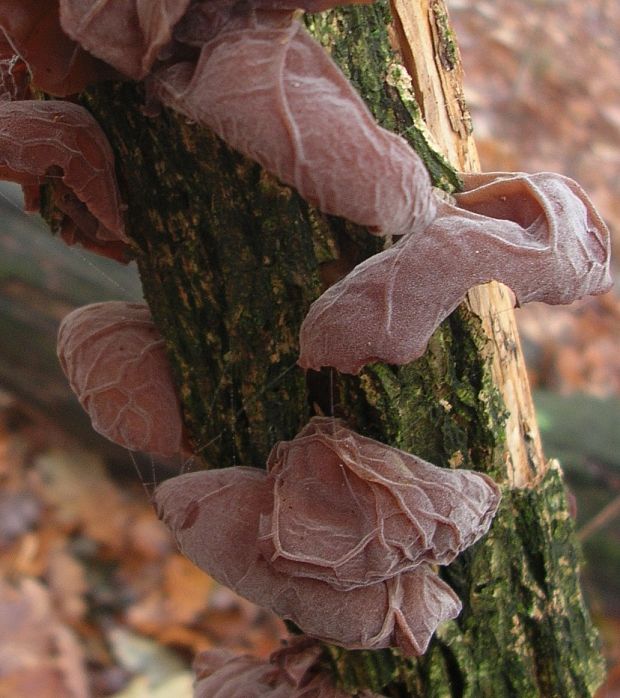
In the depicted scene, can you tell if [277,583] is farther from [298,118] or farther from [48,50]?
[48,50]

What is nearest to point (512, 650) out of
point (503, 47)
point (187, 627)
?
point (187, 627)

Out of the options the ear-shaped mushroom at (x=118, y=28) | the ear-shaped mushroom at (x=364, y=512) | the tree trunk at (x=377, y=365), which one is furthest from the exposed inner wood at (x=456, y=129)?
the ear-shaped mushroom at (x=118, y=28)

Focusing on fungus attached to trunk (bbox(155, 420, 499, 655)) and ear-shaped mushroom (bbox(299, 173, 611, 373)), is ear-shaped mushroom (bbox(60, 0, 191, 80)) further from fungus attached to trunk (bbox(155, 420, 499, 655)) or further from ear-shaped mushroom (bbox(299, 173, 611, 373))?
fungus attached to trunk (bbox(155, 420, 499, 655))

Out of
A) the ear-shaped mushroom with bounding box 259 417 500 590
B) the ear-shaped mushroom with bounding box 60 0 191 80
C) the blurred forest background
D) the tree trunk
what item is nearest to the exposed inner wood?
the tree trunk

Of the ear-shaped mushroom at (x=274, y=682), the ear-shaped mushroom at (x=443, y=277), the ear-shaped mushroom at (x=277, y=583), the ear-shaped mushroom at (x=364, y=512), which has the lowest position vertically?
the ear-shaped mushroom at (x=274, y=682)

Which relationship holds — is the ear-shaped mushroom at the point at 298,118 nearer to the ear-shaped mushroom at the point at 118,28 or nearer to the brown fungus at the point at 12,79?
the ear-shaped mushroom at the point at 118,28

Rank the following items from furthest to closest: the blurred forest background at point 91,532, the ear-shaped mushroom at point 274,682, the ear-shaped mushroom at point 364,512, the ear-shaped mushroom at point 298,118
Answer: the blurred forest background at point 91,532 → the ear-shaped mushroom at point 274,682 → the ear-shaped mushroom at point 364,512 → the ear-shaped mushroom at point 298,118
